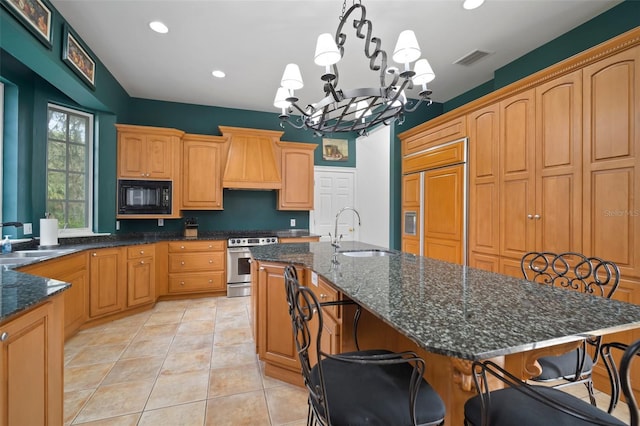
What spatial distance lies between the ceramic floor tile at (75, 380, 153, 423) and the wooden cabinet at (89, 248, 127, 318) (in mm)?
1403

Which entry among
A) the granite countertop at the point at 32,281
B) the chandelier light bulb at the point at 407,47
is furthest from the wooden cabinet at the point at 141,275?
the chandelier light bulb at the point at 407,47

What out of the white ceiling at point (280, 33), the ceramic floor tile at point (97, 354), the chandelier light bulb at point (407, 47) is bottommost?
the ceramic floor tile at point (97, 354)

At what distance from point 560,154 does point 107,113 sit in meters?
4.97

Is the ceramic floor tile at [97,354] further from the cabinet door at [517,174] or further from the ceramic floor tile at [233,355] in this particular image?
the cabinet door at [517,174]

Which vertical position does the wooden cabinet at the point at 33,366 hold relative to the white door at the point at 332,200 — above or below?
below

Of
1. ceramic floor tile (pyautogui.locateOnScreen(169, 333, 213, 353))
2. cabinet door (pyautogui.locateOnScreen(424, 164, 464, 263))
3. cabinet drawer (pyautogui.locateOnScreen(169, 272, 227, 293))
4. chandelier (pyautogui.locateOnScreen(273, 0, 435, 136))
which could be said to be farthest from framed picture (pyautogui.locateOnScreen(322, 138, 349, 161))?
ceramic floor tile (pyautogui.locateOnScreen(169, 333, 213, 353))

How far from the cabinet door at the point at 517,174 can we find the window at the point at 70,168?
4812 mm

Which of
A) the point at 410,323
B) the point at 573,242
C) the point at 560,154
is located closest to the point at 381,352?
the point at 410,323

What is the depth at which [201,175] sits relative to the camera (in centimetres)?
445

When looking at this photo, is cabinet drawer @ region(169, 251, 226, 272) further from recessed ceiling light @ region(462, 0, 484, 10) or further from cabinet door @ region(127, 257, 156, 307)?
recessed ceiling light @ region(462, 0, 484, 10)

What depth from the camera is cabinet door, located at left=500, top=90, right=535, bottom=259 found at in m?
2.62

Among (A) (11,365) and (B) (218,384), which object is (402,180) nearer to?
(B) (218,384)

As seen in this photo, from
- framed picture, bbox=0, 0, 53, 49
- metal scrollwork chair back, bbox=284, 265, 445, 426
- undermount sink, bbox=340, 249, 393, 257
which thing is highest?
framed picture, bbox=0, 0, 53, 49

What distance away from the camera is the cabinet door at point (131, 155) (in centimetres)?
400
